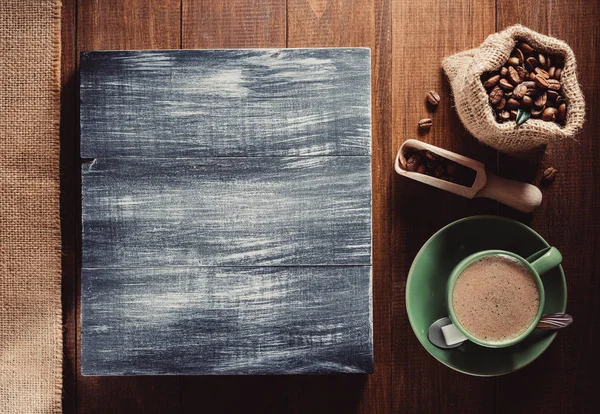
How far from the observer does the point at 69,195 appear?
3.79ft

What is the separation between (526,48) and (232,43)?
548 mm

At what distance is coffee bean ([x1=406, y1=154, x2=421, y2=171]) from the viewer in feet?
3.56

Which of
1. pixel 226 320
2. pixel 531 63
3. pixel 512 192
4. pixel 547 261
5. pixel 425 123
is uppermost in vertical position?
pixel 531 63

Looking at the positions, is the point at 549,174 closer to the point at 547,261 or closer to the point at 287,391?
the point at 547,261

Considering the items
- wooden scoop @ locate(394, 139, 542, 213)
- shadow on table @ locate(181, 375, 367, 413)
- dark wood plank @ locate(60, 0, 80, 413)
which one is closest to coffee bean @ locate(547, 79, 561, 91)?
wooden scoop @ locate(394, 139, 542, 213)

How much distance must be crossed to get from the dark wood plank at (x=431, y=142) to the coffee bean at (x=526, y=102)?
0.17m

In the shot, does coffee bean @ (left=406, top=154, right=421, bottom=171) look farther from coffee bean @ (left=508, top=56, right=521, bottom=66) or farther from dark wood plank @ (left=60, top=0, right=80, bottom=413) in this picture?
dark wood plank @ (left=60, top=0, right=80, bottom=413)

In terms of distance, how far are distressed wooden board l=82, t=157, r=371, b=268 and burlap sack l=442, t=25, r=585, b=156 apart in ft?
0.68

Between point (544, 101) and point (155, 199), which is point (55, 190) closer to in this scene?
point (155, 199)

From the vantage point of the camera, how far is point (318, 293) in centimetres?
101

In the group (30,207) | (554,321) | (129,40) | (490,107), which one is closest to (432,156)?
(490,107)

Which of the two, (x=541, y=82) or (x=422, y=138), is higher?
(x=541, y=82)

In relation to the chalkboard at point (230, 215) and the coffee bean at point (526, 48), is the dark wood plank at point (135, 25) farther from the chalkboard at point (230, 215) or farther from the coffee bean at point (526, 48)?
the coffee bean at point (526, 48)

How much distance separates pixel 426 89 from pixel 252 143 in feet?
1.24
